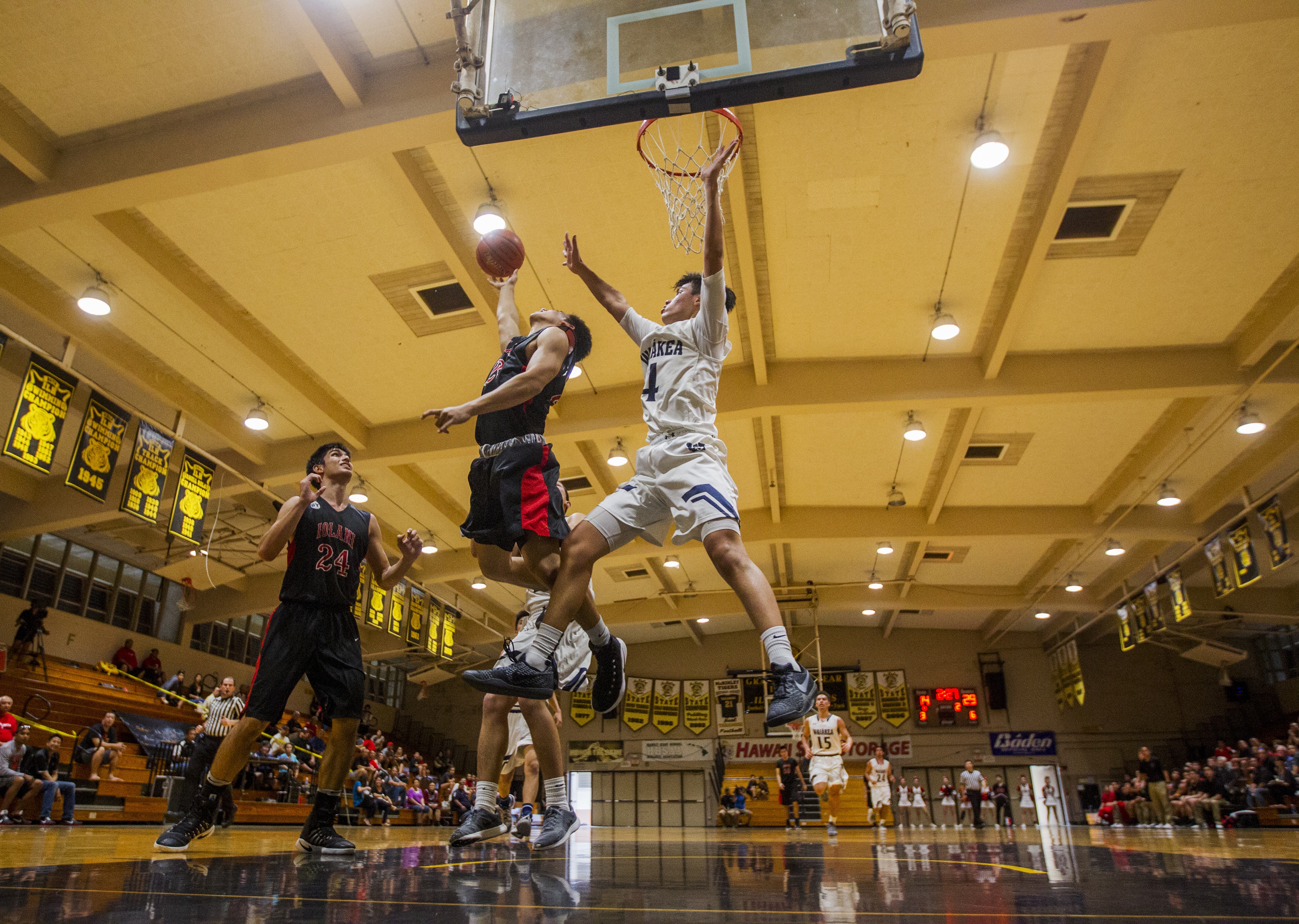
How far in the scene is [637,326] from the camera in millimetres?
3959

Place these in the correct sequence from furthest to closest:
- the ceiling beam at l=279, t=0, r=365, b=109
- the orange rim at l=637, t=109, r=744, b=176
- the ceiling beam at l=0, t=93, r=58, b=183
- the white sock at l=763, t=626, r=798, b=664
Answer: the ceiling beam at l=0, t=93, r=58, b=183 → the ceiling beam at l=279, t=0, r=365, b=109 → the orange rim at l=637, t=109, r=744, b=176 → the white sock at l=763, t=626, r=798, b=664

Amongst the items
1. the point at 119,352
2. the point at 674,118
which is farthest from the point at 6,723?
the point at 674,118

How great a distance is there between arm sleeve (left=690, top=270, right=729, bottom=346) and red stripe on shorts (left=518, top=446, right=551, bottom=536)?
3.13 feet

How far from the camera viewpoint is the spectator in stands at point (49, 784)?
9.16m

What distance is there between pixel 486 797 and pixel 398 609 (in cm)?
1262

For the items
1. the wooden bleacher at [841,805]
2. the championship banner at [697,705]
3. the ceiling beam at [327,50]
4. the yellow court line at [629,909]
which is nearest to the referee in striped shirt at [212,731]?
the ceiling beam at [327,50]

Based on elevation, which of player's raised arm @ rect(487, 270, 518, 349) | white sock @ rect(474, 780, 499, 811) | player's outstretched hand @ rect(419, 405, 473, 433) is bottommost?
white sock @ rect(474, 780, 499, 811)

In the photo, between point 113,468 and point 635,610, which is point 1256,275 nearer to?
point 113,468

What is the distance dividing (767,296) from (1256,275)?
545cm

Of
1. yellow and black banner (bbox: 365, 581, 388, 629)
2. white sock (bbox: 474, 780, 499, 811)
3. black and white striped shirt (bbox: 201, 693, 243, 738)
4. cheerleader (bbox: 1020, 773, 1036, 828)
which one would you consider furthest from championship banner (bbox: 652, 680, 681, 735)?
white sock (bbox: 474, 780, 499, 811)

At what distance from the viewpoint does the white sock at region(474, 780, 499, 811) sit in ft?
12.4

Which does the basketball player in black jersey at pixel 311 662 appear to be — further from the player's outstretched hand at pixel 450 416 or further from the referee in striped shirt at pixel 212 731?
the referee in striped shirt at pixel 212 731

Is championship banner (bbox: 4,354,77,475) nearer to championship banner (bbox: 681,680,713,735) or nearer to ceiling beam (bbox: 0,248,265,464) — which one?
ceiling beam (bbox: 0,248,265,464)

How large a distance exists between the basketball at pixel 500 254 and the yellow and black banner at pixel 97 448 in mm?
6961
